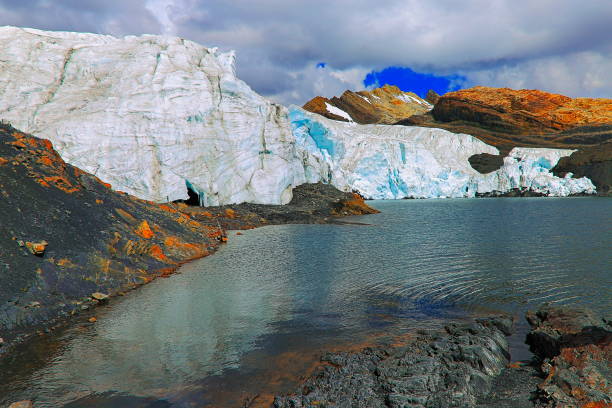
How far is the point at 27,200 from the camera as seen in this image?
13.3 m

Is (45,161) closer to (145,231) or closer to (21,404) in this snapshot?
(145,231)

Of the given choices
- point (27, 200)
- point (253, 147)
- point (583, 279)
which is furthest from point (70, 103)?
point (583, 279)

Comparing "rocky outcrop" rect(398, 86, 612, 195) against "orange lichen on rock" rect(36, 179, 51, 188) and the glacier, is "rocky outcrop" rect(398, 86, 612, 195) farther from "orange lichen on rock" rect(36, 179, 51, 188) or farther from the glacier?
"orange lichen on rock" rect(36, 179, 51, 188)

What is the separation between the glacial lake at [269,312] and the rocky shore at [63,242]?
3.25 feet

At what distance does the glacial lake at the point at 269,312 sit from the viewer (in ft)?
24.3

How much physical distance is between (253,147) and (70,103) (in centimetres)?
1713

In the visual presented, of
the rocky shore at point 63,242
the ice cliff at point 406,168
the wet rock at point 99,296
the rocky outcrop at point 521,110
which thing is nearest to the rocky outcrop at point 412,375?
the rocky shore at point 63,242

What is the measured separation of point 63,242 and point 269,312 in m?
7.58

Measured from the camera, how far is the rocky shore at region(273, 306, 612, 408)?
639 cm

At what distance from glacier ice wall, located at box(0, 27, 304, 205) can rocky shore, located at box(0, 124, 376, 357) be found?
13.8 metres

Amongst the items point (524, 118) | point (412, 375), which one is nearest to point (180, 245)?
point (412, 375)

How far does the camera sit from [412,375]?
7.09m

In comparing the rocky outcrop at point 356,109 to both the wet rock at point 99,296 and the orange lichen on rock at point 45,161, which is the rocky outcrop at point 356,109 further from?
the wet rock at point 99,296

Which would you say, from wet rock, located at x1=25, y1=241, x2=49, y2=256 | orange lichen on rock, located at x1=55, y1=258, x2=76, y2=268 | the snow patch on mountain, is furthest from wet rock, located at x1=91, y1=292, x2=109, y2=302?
the snow patch on mountain
